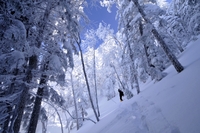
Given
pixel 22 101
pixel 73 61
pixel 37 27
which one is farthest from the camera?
pixel 73 61

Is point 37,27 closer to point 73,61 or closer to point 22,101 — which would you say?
point 22,101

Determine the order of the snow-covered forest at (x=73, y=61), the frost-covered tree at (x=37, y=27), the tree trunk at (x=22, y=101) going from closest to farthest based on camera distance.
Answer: the snow-covered forest at (x=73, y=61) → the frost-covered tree at (x=37, y=27) → the tree trunk at (x=22, y=101)

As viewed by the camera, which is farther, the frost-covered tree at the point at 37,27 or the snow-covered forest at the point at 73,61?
the frost-covered tree at the point at 37,27

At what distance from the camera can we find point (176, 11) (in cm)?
2141

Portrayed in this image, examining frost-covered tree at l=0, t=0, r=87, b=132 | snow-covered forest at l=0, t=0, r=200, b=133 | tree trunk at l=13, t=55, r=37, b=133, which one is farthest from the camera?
tree trunk at l=13, t=55, r=37, b=133

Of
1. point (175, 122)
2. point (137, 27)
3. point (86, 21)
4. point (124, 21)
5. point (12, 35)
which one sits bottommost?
point (175, 122)

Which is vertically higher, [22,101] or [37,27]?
[37,27]

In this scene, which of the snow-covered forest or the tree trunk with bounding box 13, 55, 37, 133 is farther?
the tree trunk with bounding box 13, 55, 37, 133

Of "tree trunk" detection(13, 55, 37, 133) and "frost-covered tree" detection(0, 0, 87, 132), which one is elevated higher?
"frost-covered tree" detection(0, 0, 87, 132)

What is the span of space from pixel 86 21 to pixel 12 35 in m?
4.98

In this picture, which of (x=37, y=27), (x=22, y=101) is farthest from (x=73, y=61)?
(x=22, y=101)

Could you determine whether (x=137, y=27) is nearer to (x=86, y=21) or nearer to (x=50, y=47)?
(x=86, y=21)

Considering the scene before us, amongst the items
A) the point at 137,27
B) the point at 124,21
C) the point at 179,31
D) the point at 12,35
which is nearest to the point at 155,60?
the point at 137,27

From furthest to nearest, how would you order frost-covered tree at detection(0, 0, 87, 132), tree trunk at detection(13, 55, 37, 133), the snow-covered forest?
1. tree trunk at detection(13, 55, 37, 133)
2. frost-covered tree at detection(0, 0, 87, 132)
3. the snow-covered forest
